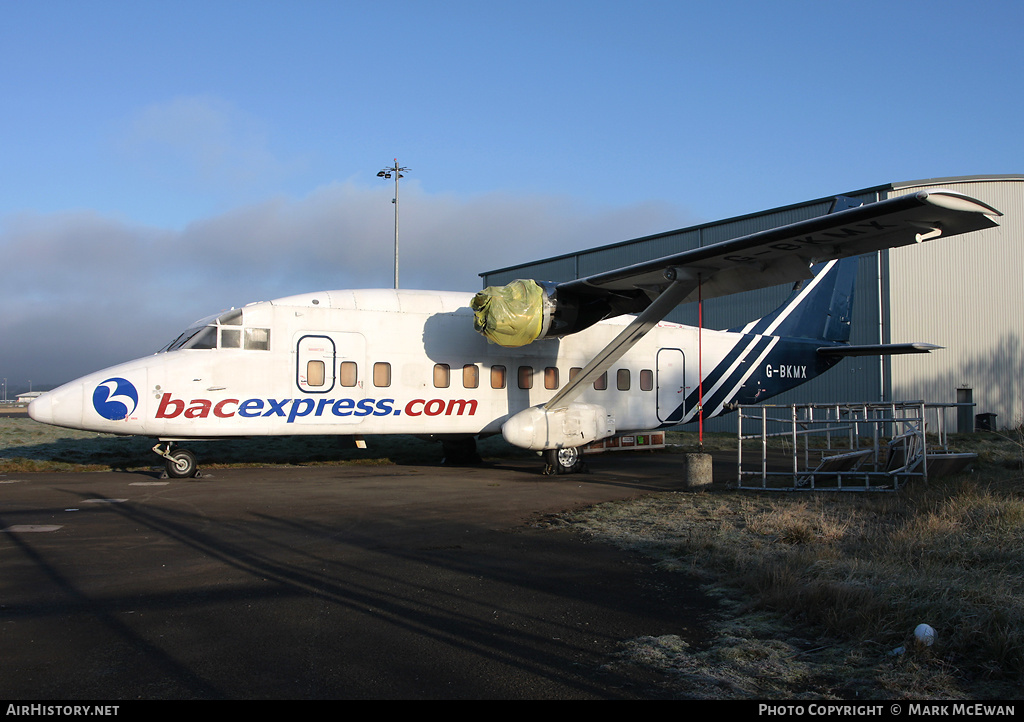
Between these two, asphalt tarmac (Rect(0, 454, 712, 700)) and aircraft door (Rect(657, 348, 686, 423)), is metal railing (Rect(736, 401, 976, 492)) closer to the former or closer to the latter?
asphalt tarmac (Rect(0, 454, 712, 700))

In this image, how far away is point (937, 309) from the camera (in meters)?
27.2

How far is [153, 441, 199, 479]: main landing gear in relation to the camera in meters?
13.6

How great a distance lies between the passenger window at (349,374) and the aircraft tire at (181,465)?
10.8 ft

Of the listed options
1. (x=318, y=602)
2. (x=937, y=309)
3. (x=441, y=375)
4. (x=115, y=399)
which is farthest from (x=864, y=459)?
(x=937, y=309)

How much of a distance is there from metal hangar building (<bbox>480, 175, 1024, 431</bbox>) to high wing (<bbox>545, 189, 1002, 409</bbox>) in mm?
15310

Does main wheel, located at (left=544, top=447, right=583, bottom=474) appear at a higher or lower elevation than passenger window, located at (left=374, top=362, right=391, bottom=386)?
lower

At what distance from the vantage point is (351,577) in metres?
6.29

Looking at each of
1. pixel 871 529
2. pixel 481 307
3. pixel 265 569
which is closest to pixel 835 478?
pixel 871 529

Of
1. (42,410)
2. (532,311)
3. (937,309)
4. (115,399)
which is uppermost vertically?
(937,309)

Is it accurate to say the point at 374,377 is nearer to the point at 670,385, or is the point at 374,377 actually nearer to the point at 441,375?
the point at 441,375

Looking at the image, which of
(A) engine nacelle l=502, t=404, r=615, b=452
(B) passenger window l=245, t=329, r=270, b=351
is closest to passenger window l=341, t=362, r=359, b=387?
(B) passenger window l=245, t=329, r=270, b=351

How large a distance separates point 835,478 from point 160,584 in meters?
10.6

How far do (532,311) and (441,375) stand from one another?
268 cm

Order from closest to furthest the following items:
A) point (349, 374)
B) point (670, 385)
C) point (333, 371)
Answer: point (333, 371)
point (349, 374)
point (670, 385)
